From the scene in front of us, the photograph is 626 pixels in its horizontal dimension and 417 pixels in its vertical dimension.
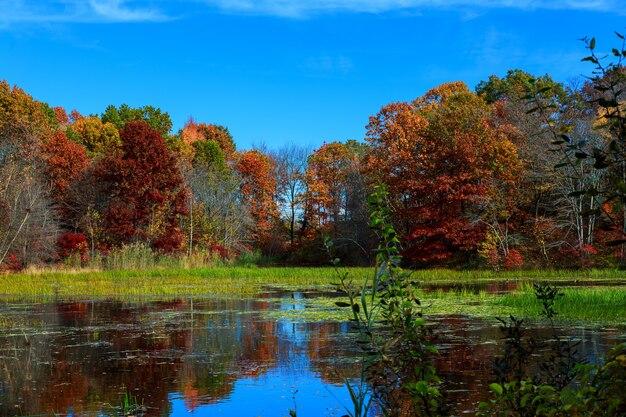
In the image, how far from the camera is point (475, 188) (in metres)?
31.2

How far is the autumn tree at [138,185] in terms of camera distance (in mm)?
33812

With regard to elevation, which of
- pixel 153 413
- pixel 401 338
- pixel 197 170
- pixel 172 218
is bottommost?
pixel 153 413

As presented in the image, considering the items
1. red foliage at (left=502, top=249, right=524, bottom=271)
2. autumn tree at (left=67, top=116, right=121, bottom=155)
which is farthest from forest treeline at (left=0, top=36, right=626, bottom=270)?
autumn tree at (left=67, top=116, right=121, bottom=155)

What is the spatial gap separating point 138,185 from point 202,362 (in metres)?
26.6

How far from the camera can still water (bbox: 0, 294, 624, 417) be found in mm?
6770

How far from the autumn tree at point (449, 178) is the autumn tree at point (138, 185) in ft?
38.0

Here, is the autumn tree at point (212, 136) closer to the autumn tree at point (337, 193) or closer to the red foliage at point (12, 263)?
the autumn tree at point (337, 193)

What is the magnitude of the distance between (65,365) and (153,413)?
3.08 m

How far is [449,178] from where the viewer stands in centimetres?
3186

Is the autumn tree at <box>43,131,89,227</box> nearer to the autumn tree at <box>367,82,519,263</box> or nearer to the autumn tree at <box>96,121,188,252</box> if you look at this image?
the autumn tree at <box>96,121,188,252</box>

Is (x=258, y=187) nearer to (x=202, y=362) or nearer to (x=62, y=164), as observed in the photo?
(x=62, y=164)

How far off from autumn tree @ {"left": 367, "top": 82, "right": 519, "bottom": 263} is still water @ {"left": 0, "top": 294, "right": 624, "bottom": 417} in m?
18.7

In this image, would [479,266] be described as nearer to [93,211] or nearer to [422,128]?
[422,128]

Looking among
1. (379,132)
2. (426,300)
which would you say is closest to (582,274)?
(426,300)
